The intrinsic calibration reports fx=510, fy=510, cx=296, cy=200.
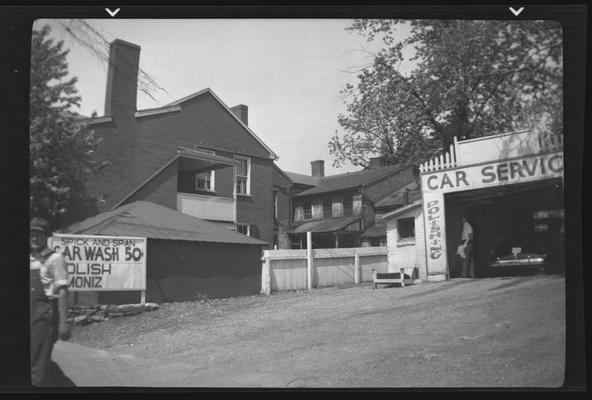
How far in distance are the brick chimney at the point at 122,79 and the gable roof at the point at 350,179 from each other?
2.04 meters

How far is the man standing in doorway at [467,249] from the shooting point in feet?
16.9

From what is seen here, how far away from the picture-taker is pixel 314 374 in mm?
4660

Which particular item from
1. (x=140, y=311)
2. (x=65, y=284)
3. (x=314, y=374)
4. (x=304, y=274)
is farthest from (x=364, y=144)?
(x=65, y=284)

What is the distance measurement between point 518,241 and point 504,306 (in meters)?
0.66

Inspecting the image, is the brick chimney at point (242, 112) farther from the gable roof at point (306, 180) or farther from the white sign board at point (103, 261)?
the white sign board at point (103, 261)

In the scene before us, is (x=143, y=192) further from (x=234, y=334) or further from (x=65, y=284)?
(x=234, y=334)

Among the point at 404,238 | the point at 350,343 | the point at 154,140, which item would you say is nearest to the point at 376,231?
the point at 404,238

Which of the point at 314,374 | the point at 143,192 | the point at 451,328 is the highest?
the point at 143,192

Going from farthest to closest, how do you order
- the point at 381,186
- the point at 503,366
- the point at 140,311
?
the point at 381,186 < the point at 140,311 < the point at 503,366

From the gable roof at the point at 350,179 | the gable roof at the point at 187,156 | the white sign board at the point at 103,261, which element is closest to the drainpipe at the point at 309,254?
the gable roof at the point at 350,179

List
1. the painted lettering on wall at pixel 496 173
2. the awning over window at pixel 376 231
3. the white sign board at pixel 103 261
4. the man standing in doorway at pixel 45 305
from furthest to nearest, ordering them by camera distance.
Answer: the awning over window at pixel 376 231, the painted lettering on wall at pixel 496 173, the white sign board at pixel 103 261, the man standing in doorway at pixel 45 305

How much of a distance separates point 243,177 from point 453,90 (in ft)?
7.97

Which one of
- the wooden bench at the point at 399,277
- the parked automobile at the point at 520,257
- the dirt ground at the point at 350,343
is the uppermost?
the parked automobile at the point at 520,257

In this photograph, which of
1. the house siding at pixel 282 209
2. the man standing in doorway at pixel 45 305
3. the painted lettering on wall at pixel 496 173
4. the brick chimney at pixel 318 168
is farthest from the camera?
the house siding at pixel 282 209
